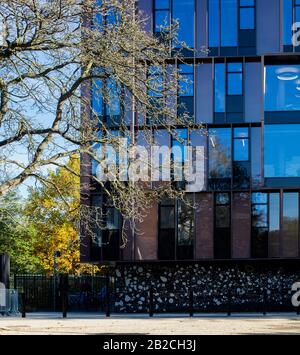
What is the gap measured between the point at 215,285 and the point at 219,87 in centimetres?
962

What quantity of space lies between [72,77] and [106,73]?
118 cm

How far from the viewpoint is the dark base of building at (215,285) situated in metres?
39.6

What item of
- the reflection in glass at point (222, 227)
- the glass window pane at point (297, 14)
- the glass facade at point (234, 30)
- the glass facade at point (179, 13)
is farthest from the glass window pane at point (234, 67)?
the reflection in glass at point (222, 227)

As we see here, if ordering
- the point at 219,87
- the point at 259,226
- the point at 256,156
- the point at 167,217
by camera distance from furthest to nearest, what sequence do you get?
the point at 219,87 < the point at 167,217 < the point at 256,156 < the point at 259,226

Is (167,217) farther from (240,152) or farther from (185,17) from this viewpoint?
(185,17)

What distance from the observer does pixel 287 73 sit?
39.5 m

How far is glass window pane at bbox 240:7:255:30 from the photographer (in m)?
39.4

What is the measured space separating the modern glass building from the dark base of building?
3.91ft

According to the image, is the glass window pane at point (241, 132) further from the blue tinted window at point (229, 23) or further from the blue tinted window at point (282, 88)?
the blue tinted window at point (229, 23)

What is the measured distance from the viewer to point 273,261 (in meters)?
39.3

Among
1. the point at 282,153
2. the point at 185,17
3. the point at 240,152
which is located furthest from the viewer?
the point at 185,17

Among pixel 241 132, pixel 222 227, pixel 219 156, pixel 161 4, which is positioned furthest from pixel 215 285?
pixel 161 4

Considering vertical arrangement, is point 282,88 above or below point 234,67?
below
